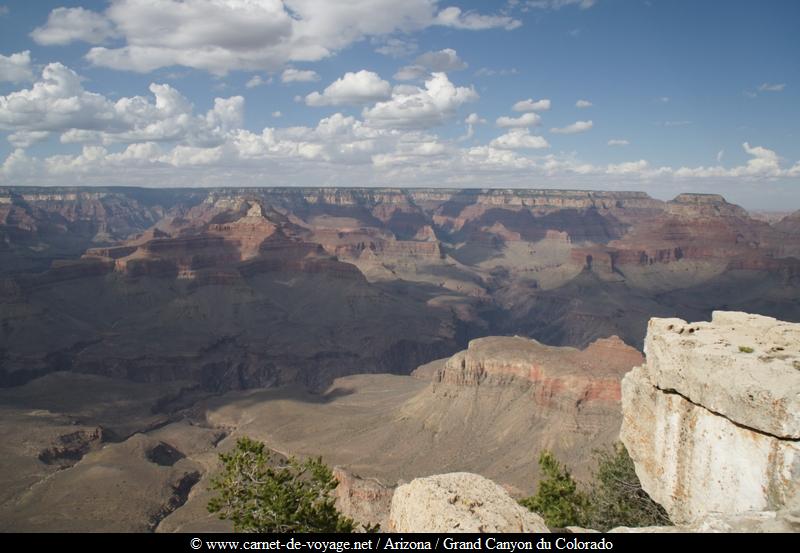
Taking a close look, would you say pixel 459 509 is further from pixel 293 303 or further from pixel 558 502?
pixel 293 303

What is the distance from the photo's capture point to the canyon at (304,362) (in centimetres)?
5325

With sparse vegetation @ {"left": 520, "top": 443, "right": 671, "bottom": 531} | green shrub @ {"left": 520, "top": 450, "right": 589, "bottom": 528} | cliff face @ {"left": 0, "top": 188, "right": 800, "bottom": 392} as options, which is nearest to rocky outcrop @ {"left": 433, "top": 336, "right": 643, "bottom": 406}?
sparse vegetation @ {"left": 520, "top": 443, "right": 671, "bottom": 531}

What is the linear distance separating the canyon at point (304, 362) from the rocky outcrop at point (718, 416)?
0.49 meters

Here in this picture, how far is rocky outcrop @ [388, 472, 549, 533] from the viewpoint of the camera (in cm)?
1413

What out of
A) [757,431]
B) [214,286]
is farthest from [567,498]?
[214,286]

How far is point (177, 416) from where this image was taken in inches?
3238

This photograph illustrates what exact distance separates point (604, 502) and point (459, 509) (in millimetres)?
15050

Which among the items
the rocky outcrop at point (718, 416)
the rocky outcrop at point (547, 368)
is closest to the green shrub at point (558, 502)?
the rocky outcrop at point (718, 416)

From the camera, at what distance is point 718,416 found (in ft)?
53.5

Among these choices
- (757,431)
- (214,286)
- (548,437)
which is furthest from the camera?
(214,286)

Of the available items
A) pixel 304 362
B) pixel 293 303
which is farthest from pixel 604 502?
pixel 293 303

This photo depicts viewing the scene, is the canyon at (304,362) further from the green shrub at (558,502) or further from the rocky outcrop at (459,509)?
the rocky outcrop at (459,509)
